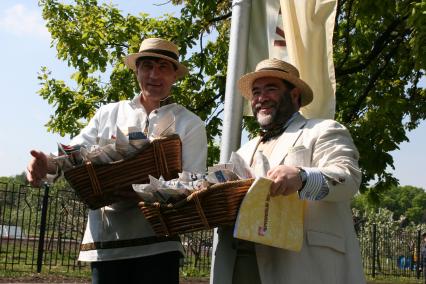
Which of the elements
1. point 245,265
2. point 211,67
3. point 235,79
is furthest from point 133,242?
point 211,67

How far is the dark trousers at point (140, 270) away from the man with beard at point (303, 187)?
228 millimetres

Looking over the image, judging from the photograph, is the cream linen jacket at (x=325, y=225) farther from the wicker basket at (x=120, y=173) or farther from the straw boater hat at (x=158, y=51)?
the straw boater hat at (x=158, y=51)

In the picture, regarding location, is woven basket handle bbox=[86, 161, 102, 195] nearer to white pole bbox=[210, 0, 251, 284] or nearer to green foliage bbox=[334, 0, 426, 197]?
white pole bbox=[210, 0, 251, 284]

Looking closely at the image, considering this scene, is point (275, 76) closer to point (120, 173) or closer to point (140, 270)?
point (120, 173)

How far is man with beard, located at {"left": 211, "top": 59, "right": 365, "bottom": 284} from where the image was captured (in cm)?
252

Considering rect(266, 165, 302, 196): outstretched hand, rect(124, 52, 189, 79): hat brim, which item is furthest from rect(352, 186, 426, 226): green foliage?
rect(266, 165, 302, 196): outstretched hand

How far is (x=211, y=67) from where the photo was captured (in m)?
10.0

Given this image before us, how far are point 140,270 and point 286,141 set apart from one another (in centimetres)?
91

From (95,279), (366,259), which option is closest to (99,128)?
(95,279)

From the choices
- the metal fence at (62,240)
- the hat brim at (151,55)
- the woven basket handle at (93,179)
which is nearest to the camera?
the woven basket handle at (93,179)

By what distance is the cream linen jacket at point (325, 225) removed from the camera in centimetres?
262

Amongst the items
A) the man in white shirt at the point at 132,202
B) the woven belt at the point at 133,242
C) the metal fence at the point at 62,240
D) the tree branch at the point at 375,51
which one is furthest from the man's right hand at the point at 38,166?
the tree branch at the point at 375,51

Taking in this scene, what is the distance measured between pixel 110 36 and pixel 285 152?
7371 mm

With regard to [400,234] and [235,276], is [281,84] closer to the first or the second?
[235,276]
